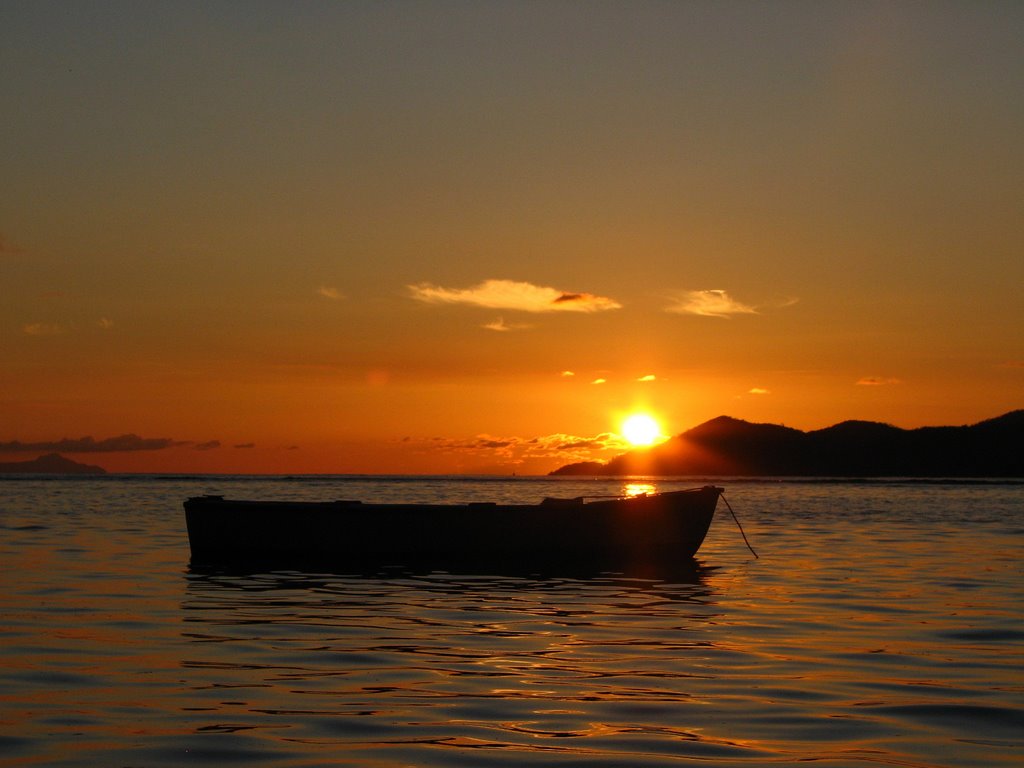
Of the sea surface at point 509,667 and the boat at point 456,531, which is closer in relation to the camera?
the sea surface at point 509,667

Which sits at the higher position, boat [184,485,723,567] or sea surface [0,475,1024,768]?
boat [184,485,723,567]

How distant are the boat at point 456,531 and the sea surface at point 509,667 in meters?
2.35

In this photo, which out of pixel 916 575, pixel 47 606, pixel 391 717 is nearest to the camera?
pixel 391 717

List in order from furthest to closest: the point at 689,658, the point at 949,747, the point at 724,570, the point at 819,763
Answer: the point at 724,570, the point at 689,658, the point at 949,747, the point at 819,763

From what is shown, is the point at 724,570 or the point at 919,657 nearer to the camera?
the point at 919,657

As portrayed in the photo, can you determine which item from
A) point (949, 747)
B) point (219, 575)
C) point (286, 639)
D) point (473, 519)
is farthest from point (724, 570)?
point (949, 747)

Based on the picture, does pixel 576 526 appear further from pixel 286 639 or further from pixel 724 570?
pixel 286 639

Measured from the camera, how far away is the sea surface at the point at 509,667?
10727mm

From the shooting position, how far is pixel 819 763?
10062 mm

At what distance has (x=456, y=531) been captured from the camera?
108 ft

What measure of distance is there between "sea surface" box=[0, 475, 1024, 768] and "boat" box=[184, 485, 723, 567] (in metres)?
2.35

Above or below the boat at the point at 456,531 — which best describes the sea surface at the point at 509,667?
below

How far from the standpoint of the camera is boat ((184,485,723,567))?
108ft

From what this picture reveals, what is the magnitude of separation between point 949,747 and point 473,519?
2265 cm
